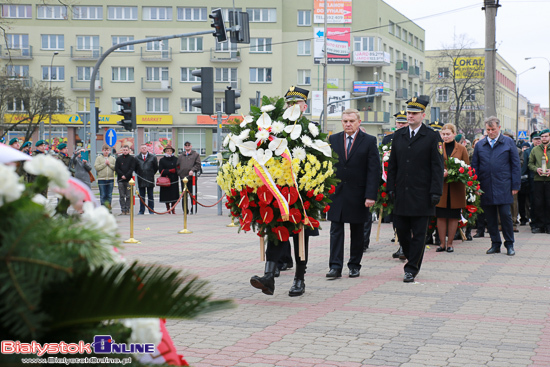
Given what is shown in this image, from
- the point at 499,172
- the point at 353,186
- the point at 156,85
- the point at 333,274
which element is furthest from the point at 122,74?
the point at 333,274

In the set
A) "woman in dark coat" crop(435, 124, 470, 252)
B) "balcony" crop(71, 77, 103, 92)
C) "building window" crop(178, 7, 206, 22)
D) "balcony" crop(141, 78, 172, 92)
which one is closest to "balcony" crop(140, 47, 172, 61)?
"balcony" crop(141, 78, 172, 92)

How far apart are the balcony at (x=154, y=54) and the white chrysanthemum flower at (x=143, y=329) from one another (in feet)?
222

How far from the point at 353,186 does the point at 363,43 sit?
68.2m

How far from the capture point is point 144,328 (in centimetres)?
189

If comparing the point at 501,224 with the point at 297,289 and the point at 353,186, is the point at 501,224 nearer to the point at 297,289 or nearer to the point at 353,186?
the point at 353,186

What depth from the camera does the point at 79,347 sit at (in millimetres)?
1758

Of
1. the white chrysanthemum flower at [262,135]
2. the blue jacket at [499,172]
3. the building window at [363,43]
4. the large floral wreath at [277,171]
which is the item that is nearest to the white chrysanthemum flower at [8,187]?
the large floral wreath at [277,171]

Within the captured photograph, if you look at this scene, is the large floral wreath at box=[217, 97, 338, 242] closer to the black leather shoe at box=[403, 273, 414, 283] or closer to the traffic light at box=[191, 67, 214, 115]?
the black leather shoe at box=[403, 273, 414, 283]

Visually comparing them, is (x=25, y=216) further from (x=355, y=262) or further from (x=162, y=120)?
(x=162, y=120)

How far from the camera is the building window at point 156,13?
6856 centimetres

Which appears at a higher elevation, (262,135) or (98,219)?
(262,135)

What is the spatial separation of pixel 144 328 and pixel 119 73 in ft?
225

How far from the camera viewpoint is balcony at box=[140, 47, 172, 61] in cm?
6781

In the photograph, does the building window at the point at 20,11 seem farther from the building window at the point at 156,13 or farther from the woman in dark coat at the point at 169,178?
the woman in dark coat at the point at 169,178
